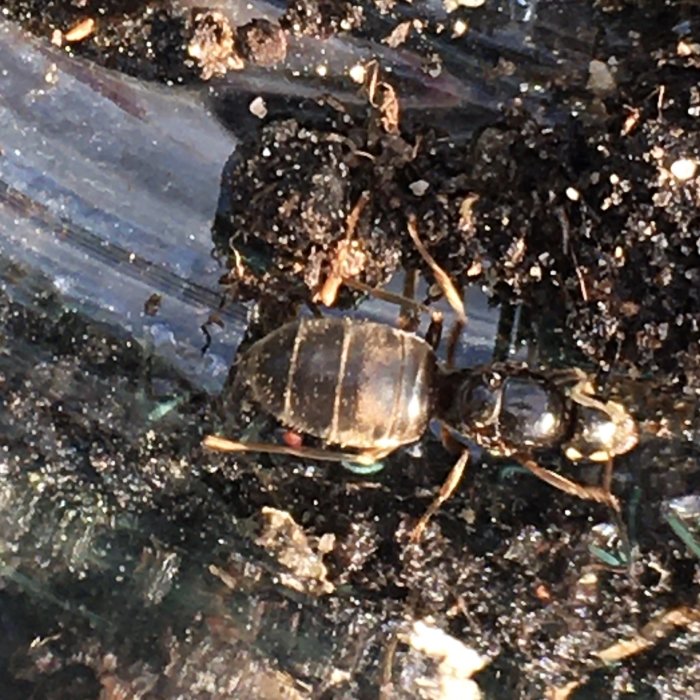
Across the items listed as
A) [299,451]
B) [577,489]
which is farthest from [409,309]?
[577,489]

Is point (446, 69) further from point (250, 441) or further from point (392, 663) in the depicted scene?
point (392, 663)

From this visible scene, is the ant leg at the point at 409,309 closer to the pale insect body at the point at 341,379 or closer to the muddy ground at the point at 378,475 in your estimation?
the muddy ground at the point at 378,475

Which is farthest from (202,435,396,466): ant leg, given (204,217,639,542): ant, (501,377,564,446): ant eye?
(501,377,564,446): ant eye

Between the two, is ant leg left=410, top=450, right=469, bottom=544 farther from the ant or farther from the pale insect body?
the pale insect body

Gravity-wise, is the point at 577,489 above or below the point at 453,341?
below

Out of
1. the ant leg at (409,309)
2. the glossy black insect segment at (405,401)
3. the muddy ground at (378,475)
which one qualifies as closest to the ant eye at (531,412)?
the glossy black insect segment at (405,401)

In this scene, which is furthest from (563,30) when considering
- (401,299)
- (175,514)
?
(175,514)

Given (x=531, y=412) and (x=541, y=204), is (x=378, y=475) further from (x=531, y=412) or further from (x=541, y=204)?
(x=541, y=204)
